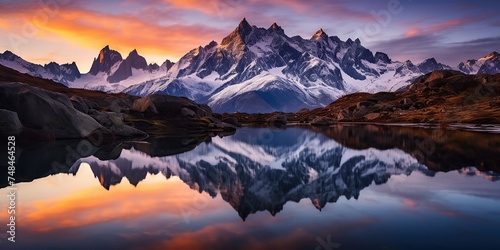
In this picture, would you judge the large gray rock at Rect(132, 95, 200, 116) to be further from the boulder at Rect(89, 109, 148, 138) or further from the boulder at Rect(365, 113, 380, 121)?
the boulder at Rect(365, 113, 380, 121)

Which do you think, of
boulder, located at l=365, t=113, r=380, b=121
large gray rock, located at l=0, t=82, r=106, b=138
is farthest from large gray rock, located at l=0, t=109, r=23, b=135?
boulder, located at l=365, t=113, r=380, b=121

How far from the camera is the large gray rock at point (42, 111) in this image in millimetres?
51031

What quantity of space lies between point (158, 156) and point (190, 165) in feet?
23.7

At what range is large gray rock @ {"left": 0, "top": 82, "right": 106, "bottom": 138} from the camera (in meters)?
51.0

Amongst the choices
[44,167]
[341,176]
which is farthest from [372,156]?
[44,167]

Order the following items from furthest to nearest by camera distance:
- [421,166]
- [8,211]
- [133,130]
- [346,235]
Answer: [133,130], [421,166], [8,211], [346,235]

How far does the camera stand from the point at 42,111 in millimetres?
51844

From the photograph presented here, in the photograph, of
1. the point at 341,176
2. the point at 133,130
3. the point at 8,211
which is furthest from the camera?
the point at 133,130

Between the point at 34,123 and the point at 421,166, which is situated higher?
the point at 34,123

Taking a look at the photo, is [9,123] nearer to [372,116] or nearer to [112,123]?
[112,123]

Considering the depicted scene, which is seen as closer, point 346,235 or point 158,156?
point 346,235

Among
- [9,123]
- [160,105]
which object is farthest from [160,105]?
[9,123]

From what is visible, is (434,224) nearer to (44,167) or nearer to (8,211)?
(8,211)

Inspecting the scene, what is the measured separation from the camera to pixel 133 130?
70.2 meters
